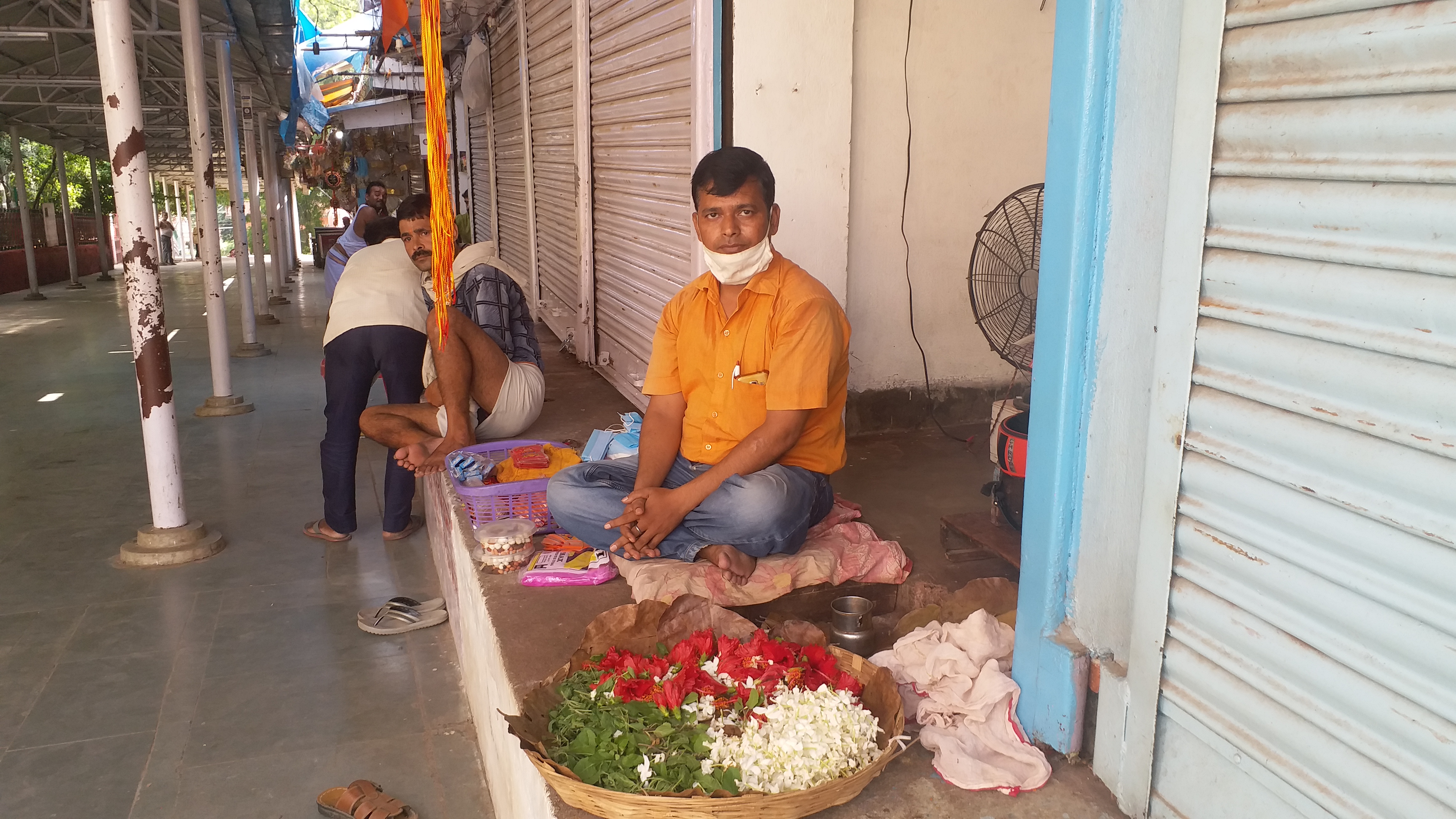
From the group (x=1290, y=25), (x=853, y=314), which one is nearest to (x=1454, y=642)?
(x=1290, y=25)

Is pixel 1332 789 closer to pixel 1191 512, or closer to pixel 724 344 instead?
pixel 1191 512

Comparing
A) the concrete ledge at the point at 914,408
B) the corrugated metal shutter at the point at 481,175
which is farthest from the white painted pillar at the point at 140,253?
the corrugated metal shutter at the point at 481,175

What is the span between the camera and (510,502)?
3.82 m

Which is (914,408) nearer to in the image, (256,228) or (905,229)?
(905,229)

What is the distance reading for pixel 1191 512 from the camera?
178cm

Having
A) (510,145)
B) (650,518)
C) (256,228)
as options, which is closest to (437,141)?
(650,518)

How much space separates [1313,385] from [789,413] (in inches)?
63.8

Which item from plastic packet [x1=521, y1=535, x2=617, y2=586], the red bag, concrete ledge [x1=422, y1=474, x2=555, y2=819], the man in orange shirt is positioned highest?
the man in orange shirt

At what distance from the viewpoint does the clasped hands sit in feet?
10.1

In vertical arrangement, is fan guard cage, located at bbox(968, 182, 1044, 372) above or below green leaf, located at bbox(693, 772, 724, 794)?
above

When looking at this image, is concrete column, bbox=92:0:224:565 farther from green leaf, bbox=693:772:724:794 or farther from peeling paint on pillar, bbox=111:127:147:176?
green leaf, bbox=693:772:724:794

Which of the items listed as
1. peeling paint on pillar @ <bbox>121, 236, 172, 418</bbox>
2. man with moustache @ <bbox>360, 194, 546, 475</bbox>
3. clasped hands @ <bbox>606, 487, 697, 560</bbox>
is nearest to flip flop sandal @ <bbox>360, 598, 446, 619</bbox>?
man with moustache @ <bbox>360, 194, 546, 475</bbox>

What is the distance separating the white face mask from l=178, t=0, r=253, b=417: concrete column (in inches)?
227

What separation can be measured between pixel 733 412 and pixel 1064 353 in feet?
4.46
